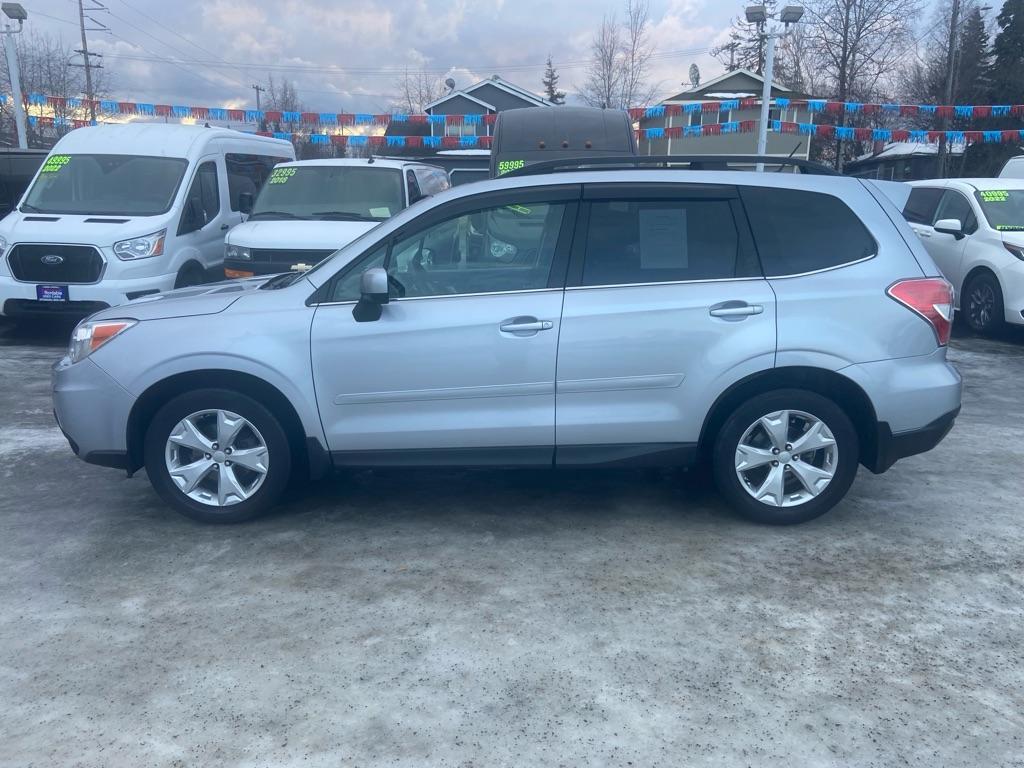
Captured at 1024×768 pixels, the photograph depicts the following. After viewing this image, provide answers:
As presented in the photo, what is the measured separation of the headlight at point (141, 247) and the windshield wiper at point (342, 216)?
163cm

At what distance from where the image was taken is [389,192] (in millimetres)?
10078

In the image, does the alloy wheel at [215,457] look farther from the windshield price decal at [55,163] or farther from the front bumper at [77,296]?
the windshield price decal at [55,163]

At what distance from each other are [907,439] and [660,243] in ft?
5.32

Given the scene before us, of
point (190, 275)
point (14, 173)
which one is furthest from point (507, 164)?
point (14, 173)

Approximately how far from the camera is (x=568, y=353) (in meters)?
4.57

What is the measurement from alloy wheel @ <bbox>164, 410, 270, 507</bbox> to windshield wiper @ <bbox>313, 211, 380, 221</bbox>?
5.26 meters

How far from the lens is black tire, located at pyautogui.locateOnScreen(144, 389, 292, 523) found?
15.3ft

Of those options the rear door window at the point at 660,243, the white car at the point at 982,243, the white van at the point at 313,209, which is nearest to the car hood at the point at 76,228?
the white van at the point at 313,209

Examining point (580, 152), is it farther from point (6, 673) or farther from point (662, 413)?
point (6, 673)

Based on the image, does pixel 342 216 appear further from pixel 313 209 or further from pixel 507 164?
pixel 507 164

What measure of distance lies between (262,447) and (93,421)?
90 cm

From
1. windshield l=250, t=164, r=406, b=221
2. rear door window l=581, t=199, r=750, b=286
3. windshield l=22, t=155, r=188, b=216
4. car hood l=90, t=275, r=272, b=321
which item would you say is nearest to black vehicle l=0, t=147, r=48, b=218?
windshield l=22, t=155, r=188, b=216

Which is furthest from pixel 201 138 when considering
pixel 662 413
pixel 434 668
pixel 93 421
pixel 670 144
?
pixel 670 144

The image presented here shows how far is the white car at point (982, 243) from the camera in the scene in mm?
10117
